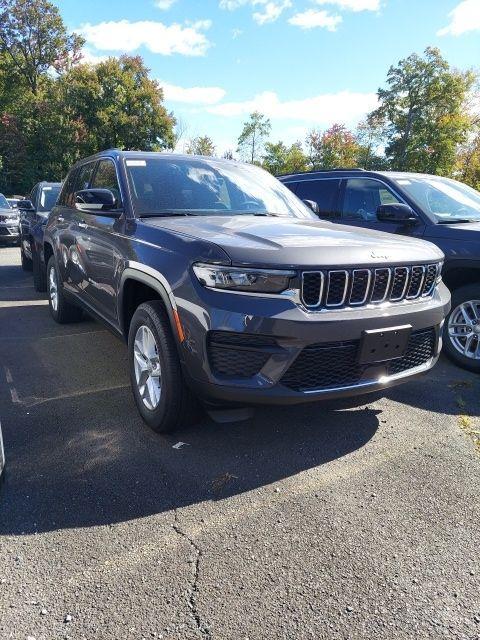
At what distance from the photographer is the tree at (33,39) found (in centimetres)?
3772

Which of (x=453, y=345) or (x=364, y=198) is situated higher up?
(x=364, y=198)

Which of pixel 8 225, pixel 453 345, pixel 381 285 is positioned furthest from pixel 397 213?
pixel 8 225

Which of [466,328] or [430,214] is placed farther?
[430,214]

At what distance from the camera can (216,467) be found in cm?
286

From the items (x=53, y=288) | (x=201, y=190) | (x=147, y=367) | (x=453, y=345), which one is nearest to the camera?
(x=147, y=367)

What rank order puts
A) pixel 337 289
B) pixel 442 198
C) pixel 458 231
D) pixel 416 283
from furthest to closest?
pixel 442 198, pixel 458 231, pixel 416 283, pixel 337 289

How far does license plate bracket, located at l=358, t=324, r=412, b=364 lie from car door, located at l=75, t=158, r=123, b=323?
6.36 feet

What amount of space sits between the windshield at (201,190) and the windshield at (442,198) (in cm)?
161

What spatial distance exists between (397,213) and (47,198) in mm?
6493

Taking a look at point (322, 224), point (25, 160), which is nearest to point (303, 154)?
point (25, 160)

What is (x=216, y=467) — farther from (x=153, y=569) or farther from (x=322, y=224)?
(x=322, y=224)

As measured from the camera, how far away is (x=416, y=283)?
310 centimetres

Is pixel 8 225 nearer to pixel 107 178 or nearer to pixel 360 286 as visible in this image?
pixel 107 178

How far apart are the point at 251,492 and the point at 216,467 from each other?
0.30 m
